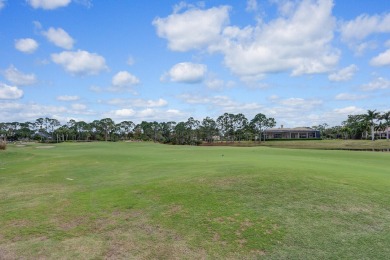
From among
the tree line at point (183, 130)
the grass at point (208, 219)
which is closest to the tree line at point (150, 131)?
the tree line at point (183, 130)

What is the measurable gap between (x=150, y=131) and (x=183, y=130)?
2508 cm

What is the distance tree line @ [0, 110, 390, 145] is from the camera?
118 m

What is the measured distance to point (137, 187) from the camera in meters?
13.4

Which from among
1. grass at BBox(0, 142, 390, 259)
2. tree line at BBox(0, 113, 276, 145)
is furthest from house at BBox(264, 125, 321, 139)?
grass at BBox(0, 142, 390, 259)

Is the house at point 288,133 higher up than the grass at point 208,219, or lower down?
higher up

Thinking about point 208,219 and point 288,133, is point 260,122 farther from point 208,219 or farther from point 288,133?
point 208,219

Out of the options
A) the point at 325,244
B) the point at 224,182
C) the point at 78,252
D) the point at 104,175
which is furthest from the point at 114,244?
the point at 104,175

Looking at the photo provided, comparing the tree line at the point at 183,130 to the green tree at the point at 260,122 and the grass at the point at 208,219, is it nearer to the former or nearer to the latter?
the green tree at the point at 260,122

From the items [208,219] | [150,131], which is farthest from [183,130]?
[208,219]

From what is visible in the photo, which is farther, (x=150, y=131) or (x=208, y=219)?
(x=150, y=131)

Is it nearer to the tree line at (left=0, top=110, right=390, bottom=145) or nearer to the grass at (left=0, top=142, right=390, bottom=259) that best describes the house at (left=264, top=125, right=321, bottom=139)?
the tree line at (left=0, top=110, right=390, bottom=145)

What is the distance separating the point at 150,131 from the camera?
142 meters

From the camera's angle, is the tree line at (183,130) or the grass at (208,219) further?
the tree line at (183,130)

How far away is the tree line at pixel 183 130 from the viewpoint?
4631 inches
